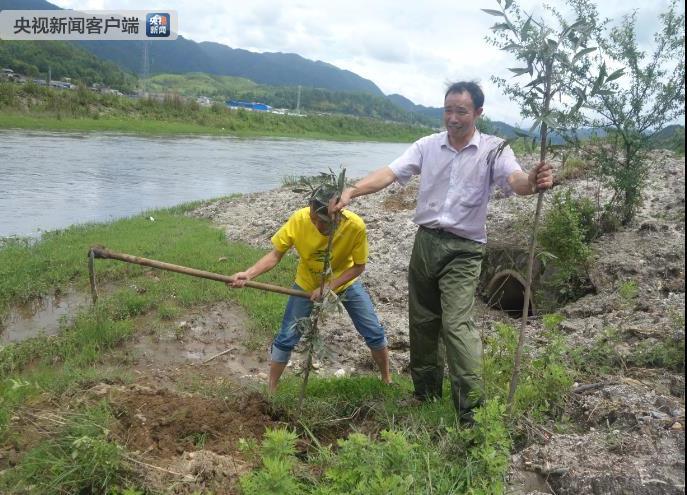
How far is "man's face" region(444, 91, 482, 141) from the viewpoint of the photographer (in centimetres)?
347

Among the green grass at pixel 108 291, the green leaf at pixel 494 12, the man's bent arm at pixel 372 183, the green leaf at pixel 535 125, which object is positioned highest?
the green leaf at pixel 494 12

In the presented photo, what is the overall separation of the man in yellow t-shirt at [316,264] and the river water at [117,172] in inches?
318

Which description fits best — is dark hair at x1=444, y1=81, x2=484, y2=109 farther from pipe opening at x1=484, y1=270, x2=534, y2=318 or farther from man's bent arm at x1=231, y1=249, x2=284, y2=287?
pipe opening at x1=484, y1=270, x2=534, y2=318

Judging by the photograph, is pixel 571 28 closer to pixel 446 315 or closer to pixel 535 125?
pixel 535 125

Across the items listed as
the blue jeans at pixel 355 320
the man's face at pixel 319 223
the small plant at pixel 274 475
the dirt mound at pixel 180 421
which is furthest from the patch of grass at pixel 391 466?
the man's face at pixel 319 223

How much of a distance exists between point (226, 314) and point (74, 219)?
7.16 meters

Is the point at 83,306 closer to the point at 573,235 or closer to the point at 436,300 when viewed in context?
the point at 436,300

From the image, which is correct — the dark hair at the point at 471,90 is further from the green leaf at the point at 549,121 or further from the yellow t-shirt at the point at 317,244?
the yellow t-shirt at the point at 317,244

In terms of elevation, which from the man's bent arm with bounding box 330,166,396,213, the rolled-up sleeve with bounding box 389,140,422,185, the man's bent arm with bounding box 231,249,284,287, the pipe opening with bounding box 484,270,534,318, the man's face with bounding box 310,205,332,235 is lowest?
the pipe opening with bounding box 484,270,534,318

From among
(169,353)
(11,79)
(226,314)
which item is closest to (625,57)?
(226,314)

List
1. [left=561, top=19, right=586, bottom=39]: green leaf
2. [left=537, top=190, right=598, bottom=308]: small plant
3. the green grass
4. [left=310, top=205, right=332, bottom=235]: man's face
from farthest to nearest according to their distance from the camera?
[left=537, top=190, right=598, bottom=308]: small plant, the green grass, [left=310, top=205, right=332, bottom=235]: man's face, [left=561, top=19, right=586, bottom=39]: green leaf

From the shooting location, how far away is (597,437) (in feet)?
9.93

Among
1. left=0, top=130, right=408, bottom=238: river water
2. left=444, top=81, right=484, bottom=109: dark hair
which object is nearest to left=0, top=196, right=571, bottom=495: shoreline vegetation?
left=444, top=81, right=484, bottom=109: dark hair

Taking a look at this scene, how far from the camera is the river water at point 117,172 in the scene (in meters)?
12.9
